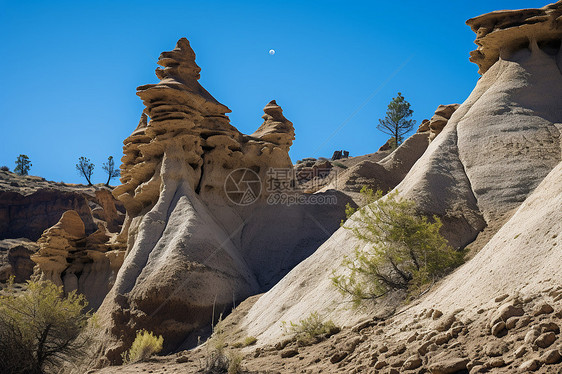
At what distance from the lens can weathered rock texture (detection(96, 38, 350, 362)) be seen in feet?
67.5

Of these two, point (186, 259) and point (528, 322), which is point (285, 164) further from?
point (528, 322)

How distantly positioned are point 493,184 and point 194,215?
12982 mm

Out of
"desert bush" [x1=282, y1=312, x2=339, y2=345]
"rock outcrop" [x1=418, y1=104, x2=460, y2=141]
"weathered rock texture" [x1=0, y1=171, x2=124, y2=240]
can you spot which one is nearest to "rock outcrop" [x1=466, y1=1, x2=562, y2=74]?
"rock outcrop" [x1=418, y1=104, x2=460, y2=141]

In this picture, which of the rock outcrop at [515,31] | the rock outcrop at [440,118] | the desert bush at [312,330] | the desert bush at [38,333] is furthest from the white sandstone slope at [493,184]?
the rock outcrop at [440,118]

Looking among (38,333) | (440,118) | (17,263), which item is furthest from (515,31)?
(17,263)

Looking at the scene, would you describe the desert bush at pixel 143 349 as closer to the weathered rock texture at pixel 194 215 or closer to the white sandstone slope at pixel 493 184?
the weathered rock texture at pixel 194 215

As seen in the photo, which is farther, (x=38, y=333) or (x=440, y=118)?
(x=440, y=118)

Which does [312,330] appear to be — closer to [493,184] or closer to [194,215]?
[493,184]

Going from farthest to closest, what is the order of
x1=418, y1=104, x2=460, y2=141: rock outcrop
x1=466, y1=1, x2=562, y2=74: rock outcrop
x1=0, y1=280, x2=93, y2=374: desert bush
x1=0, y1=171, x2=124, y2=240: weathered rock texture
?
x1=0, y1=171, x2=124, y2=240: weathered rock texture → x1=418, y1=104, x2=460, y2=141: rock outcrop → x1=466, y1=1, x2=562, y2=74: rock outcrop → x1=0, y1=280, x2=93, y2=374: desert bush

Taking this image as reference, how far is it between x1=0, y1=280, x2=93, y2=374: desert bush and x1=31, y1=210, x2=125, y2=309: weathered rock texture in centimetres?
1358

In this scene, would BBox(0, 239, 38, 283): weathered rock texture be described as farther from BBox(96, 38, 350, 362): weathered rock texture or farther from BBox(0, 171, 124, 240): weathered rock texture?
BBox(96, 38, 350, 362): weathered rock texture

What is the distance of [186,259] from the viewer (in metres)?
21.7

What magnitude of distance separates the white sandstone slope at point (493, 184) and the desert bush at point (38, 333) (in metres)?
5.09

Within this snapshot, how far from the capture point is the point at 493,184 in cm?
1541
